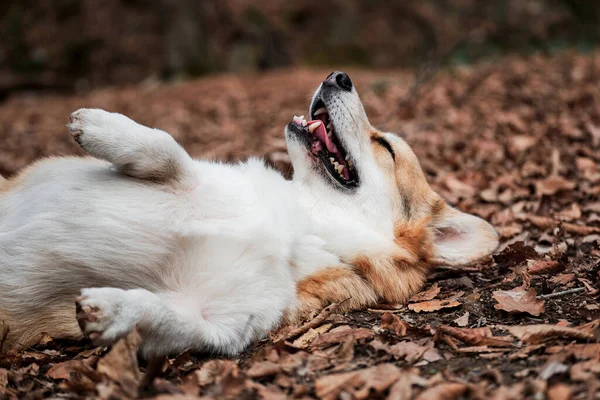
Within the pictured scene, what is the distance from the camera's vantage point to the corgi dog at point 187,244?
299cm

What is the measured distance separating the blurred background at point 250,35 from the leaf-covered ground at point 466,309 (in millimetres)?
5262

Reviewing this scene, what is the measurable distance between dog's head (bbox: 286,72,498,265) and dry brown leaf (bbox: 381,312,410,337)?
550mm

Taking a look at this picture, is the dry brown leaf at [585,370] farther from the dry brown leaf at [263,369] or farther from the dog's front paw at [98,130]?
the dog's front paw at [98,130]

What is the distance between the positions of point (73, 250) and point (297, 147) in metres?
1.56

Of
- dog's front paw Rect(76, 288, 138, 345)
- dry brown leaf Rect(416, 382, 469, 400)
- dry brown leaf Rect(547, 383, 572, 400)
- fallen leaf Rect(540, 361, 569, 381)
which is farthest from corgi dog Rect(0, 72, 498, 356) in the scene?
dry brown leaf Rect(547, 383, 572, 400)

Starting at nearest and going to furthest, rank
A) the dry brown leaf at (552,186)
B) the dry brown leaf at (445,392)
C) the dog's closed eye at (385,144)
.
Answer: the dry brown leaf at (445,392) < the dog's closed eye at (385,144) < the dry brown leaf at (552,186)

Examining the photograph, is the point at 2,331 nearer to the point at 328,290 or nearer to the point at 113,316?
the point at 113,316

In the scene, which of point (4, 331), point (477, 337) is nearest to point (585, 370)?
point (477, 337)

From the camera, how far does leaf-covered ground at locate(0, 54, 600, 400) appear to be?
248 centimetres

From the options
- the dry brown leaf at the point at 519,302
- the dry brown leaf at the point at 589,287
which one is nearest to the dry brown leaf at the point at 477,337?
the dry brown leaf at the point at 519,302

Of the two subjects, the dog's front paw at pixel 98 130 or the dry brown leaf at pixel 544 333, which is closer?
the dry brown leaf at pixel 544 333

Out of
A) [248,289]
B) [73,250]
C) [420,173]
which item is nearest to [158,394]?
[248,289]

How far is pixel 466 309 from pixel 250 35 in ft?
42.7

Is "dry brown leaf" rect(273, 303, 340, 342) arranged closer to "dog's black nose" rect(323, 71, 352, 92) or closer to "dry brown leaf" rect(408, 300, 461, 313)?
"dry brown leaf" rect(408, 300, 461, 313)
